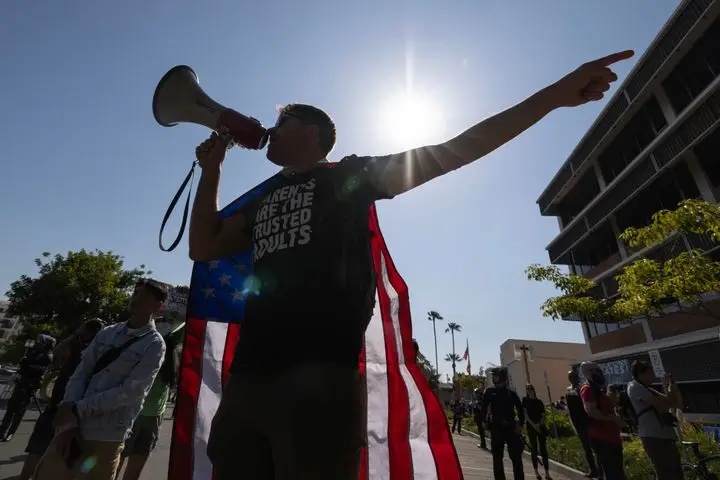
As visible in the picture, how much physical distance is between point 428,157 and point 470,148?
14cm

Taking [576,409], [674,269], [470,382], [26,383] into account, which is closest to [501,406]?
[576,409]

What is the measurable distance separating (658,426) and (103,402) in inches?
233

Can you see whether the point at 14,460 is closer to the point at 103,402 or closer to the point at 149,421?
the point at 149,421

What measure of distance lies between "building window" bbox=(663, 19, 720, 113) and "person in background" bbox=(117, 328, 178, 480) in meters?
22.9

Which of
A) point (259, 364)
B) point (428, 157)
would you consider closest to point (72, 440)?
point (259, 364)

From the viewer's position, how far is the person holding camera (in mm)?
4859

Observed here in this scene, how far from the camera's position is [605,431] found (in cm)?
543

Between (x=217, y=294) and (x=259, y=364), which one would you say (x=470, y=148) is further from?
(x=217, y=294)

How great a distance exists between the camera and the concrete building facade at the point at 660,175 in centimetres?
1744

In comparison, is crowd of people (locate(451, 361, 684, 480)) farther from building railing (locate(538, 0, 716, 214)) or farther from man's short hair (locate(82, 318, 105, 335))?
building railing (locate(538, 0, 716, 214))

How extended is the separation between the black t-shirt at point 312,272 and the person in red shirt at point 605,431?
5.65 metres

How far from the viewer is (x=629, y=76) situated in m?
21.4

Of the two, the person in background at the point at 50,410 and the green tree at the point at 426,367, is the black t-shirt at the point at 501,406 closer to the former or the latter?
the green tree at the point at 426,367

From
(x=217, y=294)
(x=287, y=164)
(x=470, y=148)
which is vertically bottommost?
(x=217, y=294)
